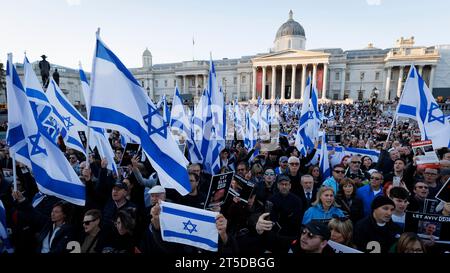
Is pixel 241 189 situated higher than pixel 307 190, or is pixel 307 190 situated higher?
pixel 241 189

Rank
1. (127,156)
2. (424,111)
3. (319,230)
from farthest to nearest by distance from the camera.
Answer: (424,111) < (127,156) < (319,230)

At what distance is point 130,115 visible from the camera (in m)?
3.39

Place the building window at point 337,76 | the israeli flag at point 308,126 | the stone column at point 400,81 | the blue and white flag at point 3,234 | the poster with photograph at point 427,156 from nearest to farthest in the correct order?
the blue and white flag at point 3,234 → the poster with photograph at point 427,156 → the israeli flag at point 308,126 → the stone column at point 400,81 → the building window at point 337,76

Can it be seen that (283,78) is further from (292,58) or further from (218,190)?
(218,190)

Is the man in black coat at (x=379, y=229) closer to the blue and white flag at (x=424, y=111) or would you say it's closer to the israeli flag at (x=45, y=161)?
the israeli flag at (x=45, y=161)

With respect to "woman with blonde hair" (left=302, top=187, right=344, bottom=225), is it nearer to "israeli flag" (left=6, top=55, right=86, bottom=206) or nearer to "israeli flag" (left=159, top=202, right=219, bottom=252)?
"israeli flag" (left=159, top=202, right=219, bottom=252)

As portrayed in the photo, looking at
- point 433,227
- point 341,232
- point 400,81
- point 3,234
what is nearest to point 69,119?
point 3,234

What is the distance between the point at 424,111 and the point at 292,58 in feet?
170

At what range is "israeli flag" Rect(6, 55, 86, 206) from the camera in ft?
11.5

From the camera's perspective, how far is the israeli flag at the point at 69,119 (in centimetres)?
570

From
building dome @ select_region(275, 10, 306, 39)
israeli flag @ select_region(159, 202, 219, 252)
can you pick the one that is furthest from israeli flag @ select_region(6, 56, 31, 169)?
building dome @ select_region(275, 10, 306, 39)

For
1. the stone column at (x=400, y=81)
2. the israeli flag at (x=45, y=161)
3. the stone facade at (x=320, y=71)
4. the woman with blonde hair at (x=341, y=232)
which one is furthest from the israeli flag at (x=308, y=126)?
the stone column at (x=400, y=81)
